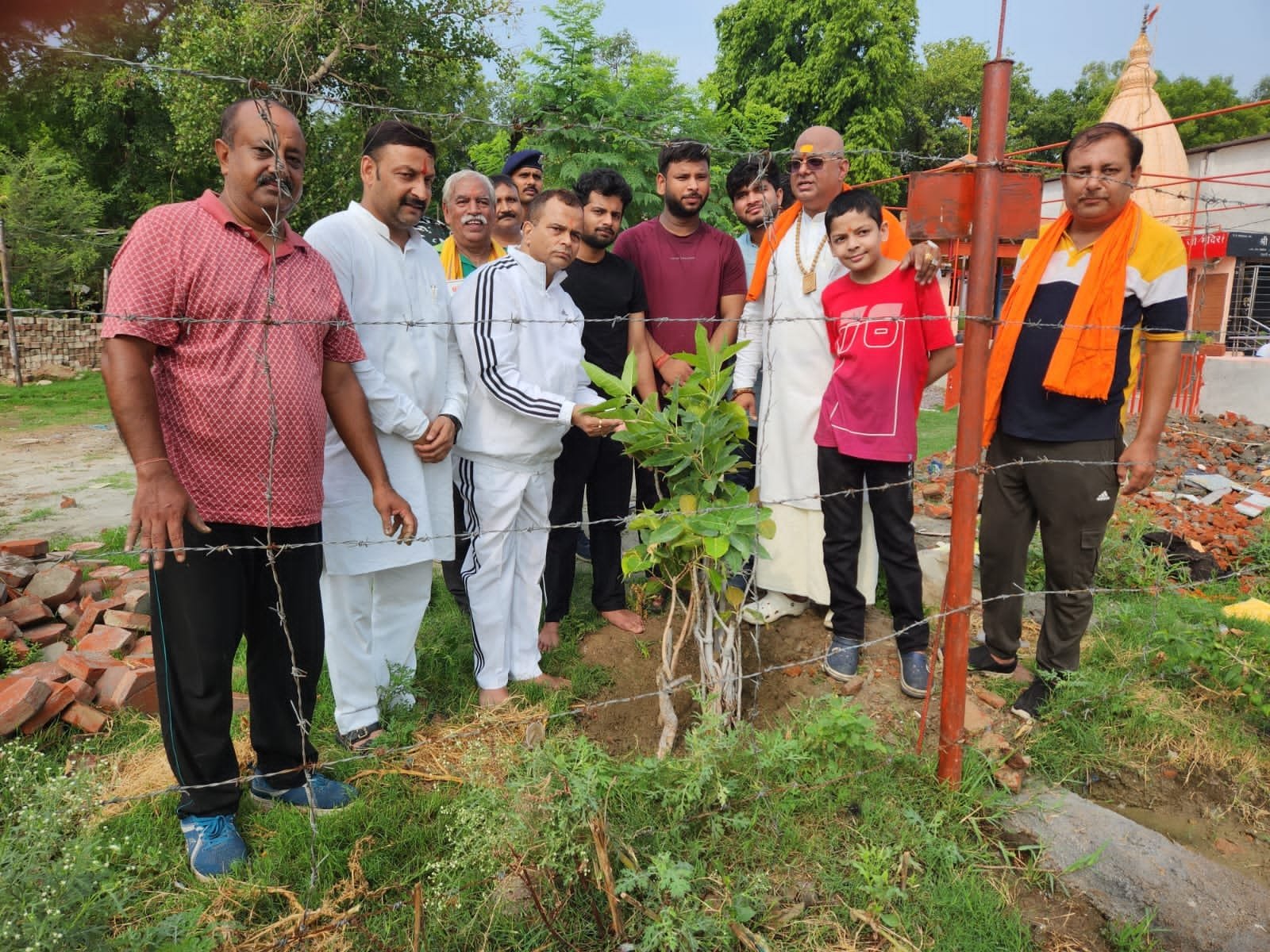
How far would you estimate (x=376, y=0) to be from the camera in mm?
11695

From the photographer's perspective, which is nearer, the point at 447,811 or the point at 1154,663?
the point at 447,811

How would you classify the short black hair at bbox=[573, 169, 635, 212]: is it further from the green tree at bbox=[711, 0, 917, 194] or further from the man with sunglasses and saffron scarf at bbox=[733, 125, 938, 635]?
the green tree at bbox=[711, 0, 917, 194]

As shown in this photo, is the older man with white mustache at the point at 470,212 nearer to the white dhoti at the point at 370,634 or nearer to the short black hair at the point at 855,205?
the white dhoti at the point at 370,634

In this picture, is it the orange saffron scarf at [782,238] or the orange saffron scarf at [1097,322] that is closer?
the orange saffron scarf at [1097,322]

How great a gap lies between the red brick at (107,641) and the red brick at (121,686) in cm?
45

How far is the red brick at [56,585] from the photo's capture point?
161 inches

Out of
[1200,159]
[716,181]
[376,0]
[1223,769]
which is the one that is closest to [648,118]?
[716,181]

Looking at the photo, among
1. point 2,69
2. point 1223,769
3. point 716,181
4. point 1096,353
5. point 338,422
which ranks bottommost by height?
point 1223,769

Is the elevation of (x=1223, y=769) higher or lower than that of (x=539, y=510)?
lower

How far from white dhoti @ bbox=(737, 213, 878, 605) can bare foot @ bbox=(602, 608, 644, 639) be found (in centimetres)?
56

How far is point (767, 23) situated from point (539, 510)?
2473 cm

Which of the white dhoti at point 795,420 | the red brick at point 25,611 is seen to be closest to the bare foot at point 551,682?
the white dhoti at point 795,420

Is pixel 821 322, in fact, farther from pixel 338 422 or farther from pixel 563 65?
pixel 563 65

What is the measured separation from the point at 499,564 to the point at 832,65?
76.2 feet
